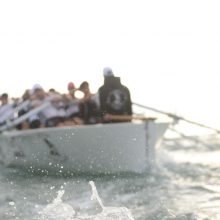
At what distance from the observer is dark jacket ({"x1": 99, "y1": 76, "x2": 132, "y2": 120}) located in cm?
1121

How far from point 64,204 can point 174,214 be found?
1621 mm

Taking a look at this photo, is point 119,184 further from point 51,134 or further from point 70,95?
point 70,95

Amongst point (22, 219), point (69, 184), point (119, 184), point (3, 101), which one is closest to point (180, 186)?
point (119, 184)

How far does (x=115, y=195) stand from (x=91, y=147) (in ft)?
9.05

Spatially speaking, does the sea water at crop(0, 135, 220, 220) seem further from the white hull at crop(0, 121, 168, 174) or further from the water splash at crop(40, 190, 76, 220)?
the white hull at crop(0, 121, 168, 174)

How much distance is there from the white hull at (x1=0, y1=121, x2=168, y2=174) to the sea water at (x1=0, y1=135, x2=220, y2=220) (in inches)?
11.1

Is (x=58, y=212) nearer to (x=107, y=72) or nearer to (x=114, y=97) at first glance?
(x=114, y=97)

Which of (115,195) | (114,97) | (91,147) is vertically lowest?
(115,195)

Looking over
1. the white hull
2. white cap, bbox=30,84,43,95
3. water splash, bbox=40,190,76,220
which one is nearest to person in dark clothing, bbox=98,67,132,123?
the white hull

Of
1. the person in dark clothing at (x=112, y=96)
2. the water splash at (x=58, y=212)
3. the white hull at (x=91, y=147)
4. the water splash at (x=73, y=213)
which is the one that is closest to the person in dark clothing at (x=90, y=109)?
the person in dark clothing at (x=112, y=96)

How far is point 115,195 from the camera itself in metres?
8.12

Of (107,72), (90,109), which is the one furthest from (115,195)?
(90,109)

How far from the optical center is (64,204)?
7.32 m

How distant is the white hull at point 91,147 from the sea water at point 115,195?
28 cm
